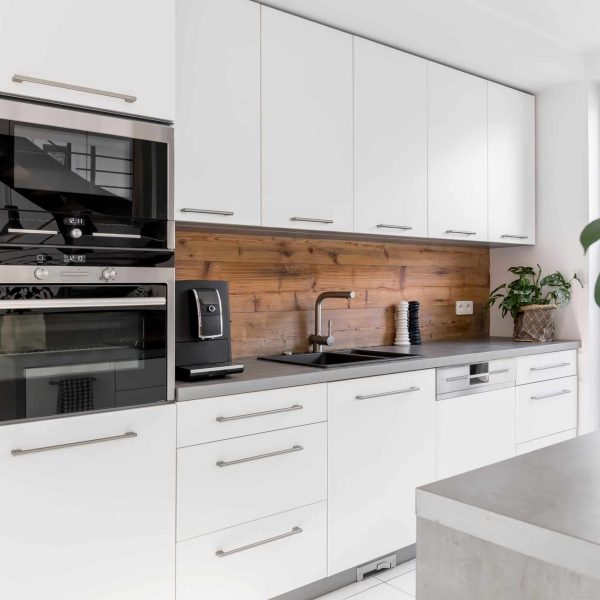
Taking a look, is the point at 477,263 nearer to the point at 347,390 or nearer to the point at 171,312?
the point at 347,390

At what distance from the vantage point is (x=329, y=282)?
125 inches

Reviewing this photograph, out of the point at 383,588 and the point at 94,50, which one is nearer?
the point at 94,50

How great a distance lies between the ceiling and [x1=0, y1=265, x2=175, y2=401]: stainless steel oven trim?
1.34 m

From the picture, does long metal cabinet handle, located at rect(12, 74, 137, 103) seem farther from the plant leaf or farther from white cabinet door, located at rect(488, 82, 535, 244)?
white cabinet door, located at rect(488, 82, 535, 244)

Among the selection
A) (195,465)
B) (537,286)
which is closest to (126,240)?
(195,465)

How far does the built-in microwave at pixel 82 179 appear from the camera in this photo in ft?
5.60

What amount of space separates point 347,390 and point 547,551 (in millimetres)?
1662

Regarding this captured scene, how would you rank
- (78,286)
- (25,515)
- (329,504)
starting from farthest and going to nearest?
(329,504) < (78,286) < (25,515)

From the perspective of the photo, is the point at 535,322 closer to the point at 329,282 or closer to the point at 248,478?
the point at 329,282

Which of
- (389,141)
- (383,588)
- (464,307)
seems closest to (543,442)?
(464,307)

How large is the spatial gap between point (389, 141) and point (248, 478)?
1758 millimetres

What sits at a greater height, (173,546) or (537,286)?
(537,286)

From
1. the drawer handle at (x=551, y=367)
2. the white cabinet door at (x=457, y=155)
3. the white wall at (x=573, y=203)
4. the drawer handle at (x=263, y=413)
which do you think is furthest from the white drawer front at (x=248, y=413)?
the white wall at (x=573, y=203)

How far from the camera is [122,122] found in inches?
74.1
